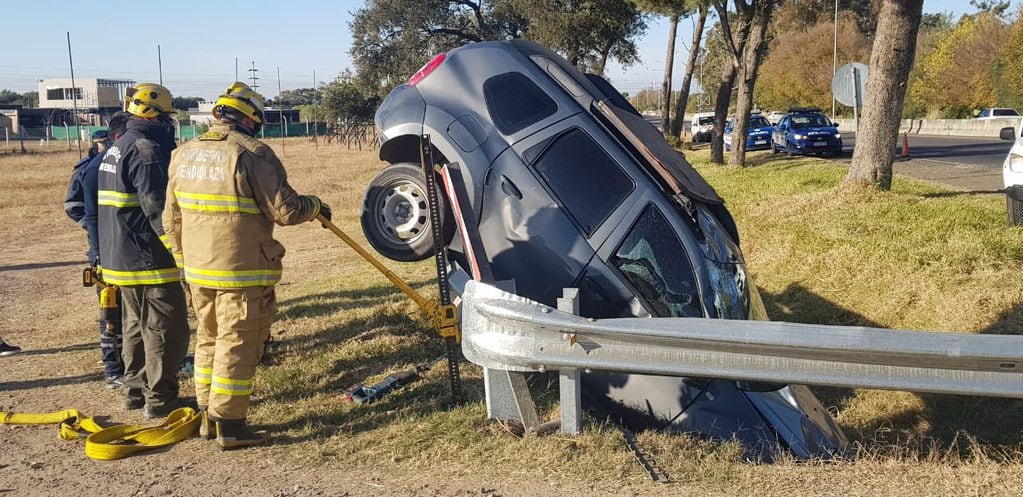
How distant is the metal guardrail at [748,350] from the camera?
144 inches

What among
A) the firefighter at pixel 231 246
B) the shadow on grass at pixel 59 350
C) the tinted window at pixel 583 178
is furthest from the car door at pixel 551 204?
the shadow on grass at pixel 59 350

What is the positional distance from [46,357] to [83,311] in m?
2.03

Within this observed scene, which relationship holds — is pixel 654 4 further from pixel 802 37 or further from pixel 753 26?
pixel 802 37

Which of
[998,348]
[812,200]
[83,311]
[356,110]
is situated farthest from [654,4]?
[356,110]

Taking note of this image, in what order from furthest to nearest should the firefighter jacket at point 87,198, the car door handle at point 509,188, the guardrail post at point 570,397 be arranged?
the firefighter jacket at point 87,198
the car door handle at point 509,188
the guardrail post at point 570,397

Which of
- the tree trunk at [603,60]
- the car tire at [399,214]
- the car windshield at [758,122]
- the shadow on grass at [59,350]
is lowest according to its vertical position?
the shadow on grass at [59,350]

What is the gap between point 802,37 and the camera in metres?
63.6

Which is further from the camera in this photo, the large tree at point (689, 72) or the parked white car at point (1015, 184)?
the large tree at point (689, 72)

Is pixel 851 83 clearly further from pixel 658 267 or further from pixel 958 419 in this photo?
pixel 658 267

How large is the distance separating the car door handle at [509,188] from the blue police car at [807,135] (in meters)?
22.1

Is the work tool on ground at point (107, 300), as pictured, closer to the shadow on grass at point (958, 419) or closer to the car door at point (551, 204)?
the car door at point (551, 204)

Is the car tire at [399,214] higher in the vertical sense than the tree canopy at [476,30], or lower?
lower

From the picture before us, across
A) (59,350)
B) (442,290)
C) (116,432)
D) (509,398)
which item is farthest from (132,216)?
(509,398)

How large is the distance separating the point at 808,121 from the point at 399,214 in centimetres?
2311
